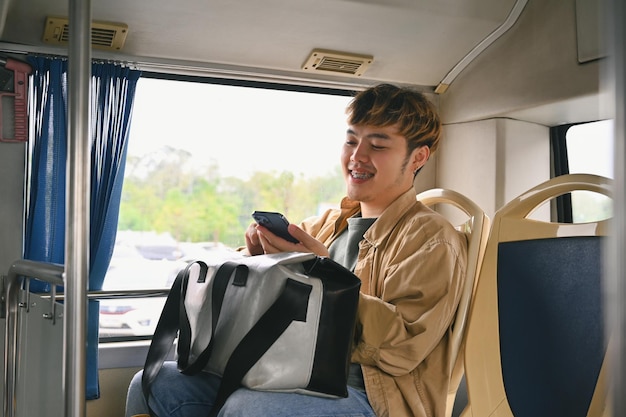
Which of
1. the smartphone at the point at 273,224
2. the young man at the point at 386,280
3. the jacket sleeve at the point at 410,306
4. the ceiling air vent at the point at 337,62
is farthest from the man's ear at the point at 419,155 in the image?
the ceiling air vent at the point at 337,62

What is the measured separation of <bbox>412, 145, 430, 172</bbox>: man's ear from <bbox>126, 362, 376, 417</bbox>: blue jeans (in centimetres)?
94

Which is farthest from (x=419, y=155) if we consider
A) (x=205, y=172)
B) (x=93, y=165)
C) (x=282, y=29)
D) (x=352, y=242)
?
(x=93, y=165)

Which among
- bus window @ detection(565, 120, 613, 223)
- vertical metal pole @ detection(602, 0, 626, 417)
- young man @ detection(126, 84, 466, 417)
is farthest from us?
bus window @ detection(565, 120, 613, 223)

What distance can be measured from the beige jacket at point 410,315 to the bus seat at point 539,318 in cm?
16

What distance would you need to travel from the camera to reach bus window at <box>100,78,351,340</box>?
314 centimetres

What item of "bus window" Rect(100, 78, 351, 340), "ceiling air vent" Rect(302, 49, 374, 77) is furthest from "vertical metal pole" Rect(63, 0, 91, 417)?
"ceiling air vent" Rect(302, 49, 374, 77)

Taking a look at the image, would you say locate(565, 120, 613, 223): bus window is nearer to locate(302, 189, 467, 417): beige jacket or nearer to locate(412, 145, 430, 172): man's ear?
locate(412, 145, 430, 172): man's ear

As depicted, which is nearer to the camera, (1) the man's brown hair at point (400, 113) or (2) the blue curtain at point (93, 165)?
(1) the man's brown hair at point (400, 113)

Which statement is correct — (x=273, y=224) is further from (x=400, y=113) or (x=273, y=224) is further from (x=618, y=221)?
(x=618, y=221)

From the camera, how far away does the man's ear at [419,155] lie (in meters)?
2.46

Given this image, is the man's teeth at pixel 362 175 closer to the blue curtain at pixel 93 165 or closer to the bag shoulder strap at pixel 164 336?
the bag shoulder strap at pixel 164 336

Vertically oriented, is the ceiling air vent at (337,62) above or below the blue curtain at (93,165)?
above

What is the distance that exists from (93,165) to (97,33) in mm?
592

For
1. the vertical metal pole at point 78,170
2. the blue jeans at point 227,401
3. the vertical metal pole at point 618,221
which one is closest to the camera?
the vertical metal pole at point 618,221
